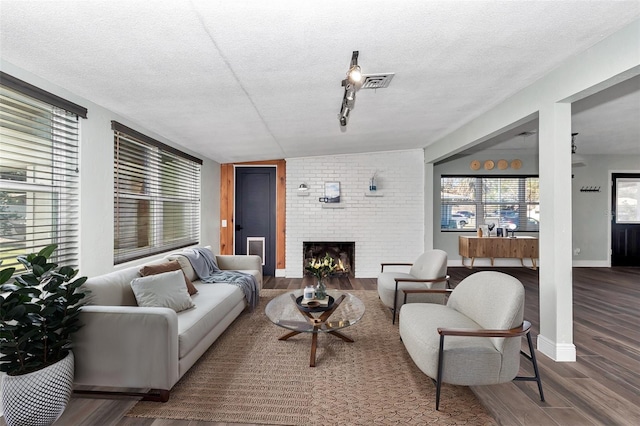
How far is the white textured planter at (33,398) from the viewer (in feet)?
5.73

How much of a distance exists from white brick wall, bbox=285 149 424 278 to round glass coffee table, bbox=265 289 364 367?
2668 millimetres

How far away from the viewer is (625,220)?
23.3ft

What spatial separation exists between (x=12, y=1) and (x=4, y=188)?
1263 millimetres

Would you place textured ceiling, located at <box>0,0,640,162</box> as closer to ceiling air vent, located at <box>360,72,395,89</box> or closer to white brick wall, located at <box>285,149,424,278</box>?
ceiling air vent, located at <box>360,72,395,89</box>

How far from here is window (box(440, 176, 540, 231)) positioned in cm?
714

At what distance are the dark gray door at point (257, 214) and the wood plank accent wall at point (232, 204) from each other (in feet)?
0.31

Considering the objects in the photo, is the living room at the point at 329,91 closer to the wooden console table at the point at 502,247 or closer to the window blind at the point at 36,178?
the window blind at the point at 36,178

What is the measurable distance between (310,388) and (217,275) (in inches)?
85.7

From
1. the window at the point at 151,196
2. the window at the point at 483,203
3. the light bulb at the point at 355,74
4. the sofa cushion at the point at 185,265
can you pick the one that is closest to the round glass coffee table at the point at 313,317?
the sofa cushion at the point at 185,265

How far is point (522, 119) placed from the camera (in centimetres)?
316

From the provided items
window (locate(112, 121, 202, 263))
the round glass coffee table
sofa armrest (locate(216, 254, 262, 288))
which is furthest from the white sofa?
sofa armrest (locate(216, 254, 262, 288))

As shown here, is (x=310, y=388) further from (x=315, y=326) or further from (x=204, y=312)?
(x=204, y=312)

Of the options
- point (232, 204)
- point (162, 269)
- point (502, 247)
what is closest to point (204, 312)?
point (162, 269)

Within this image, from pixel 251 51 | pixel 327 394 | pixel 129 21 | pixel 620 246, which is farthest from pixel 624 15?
pixel 620 246
